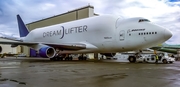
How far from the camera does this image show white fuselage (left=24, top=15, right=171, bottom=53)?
618 inches

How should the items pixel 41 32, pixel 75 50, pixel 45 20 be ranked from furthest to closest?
pixel 45 20 < pixel 41 32 < pixel 75 50

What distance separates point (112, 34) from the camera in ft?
59.2

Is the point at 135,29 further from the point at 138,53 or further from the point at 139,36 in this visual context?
the point at 138,53

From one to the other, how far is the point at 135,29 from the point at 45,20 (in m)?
33.8

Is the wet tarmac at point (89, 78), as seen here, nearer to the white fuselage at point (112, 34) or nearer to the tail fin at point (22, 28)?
the white fuselage at point (112, 34)

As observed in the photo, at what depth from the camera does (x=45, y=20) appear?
46375 mm

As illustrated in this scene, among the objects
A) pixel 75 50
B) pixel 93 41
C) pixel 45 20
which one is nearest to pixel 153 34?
pixel 93 41

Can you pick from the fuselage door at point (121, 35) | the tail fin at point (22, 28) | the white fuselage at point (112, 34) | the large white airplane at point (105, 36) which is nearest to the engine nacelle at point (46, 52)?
the large white airplane at point (105, 36)

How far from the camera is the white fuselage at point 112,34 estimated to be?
1570 cm

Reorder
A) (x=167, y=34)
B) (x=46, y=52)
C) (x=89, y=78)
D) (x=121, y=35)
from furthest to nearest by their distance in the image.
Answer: (x=46, y=52), (x=121, y=35), (x=167, y=34), (x=89, y=78)

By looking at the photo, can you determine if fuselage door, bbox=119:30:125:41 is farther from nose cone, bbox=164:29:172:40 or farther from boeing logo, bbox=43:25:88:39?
boeing logo, bbox=43:25:88:39

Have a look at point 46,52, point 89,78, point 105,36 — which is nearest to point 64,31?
point 46,52

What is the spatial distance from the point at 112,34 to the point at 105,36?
874 mm

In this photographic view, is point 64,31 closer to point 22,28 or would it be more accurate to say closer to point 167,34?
point 22,28
